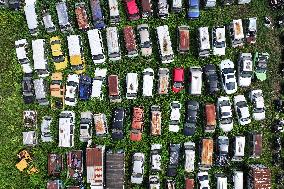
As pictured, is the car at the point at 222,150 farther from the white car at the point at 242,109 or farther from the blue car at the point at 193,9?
the blue car at the point at 193,9

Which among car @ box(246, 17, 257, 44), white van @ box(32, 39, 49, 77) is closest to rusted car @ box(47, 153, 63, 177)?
white van @ box(32, 39, 49, 77)

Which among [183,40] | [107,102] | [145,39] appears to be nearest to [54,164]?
[107,102]

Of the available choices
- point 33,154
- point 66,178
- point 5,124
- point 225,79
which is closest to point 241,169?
point 225,79

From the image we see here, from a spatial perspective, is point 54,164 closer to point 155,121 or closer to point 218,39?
point 155,121

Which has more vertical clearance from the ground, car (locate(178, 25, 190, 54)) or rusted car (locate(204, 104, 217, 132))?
car (locate(178, 25, 190, 54))

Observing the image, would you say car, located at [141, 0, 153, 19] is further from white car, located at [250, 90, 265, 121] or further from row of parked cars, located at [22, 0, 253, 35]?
white car, located at [250, 90, 265, 121]
